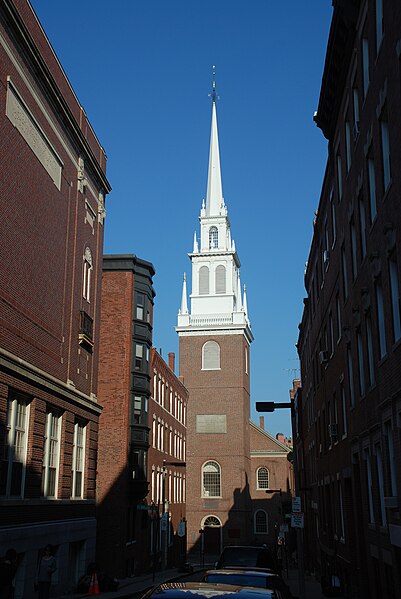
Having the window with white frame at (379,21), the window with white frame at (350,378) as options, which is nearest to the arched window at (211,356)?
the window with white frame at (350,378)

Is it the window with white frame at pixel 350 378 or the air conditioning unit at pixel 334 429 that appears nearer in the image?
the window with white frame at pixel 350 378

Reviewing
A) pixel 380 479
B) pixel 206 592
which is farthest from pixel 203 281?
pixel 206 592

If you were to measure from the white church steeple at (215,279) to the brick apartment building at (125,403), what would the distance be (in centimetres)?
3365

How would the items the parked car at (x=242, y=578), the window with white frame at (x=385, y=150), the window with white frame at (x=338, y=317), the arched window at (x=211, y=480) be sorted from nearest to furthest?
the parked car at (x=242, y=578), the window with white frame at (x=385, y=150), the window with white frame at (x=338, y=317), the arched window at (x=211, y=480)

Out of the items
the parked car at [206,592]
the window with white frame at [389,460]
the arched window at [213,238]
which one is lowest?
the parked car at [206,592]

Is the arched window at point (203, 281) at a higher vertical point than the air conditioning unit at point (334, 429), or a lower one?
higher

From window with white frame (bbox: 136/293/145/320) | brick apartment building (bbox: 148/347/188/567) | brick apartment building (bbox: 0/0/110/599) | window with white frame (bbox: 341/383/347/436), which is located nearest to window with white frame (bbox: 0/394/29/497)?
brick apartment building (bbox: 0/0/110/599)

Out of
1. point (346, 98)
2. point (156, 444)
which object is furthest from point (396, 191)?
point (156, 444)

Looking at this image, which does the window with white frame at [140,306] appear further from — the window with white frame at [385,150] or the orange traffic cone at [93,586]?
the window with white frame at [385,150]

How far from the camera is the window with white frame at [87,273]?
2706 cm

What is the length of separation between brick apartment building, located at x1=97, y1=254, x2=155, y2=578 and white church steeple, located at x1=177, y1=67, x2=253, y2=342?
33652mm

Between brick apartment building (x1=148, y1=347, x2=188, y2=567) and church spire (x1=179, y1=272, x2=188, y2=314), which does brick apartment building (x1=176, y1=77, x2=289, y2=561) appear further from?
brick apartment building (x1=148, y1=347, x2=188, y2=567)

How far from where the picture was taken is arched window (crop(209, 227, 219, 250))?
7631cm

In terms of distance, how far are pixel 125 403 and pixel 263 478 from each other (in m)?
45.1
